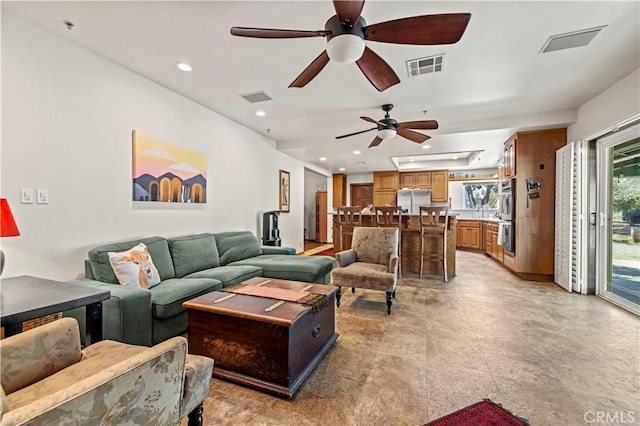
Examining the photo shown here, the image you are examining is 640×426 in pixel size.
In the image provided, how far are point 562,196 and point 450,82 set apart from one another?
8.73 ft

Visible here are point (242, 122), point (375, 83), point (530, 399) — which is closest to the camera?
point (530, 399)

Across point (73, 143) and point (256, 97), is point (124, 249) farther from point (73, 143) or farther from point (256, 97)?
point (256, 97)

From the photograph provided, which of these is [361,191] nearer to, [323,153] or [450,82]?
[323,153]

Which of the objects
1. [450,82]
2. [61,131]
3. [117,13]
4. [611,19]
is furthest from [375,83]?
[61,131]

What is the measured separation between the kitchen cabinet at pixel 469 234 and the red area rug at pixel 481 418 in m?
6.81

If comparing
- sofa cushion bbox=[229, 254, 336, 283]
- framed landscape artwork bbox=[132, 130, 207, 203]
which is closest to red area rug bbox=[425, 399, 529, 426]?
sofa cushion bbox=[229, 254, 336, 283]

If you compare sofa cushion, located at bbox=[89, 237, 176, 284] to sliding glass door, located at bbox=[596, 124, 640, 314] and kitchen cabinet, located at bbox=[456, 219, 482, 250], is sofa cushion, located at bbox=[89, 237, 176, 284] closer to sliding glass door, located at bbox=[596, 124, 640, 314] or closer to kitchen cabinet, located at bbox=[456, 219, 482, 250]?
sliding glass door, located at bbox=[596, 124, 640, 314]

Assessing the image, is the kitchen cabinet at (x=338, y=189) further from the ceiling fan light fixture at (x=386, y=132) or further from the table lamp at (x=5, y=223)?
the table lamp at (x=5, y=223)

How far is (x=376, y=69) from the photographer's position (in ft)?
7.10

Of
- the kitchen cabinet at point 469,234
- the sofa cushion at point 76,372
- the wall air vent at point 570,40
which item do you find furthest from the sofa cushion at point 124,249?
the kitchen cabinet at point 469,234

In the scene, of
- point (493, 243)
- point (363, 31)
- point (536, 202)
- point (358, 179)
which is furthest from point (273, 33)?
point (358, 179)

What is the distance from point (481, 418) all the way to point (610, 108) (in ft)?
12.7

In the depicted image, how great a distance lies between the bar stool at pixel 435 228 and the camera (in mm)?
4523

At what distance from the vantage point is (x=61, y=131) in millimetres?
2381
